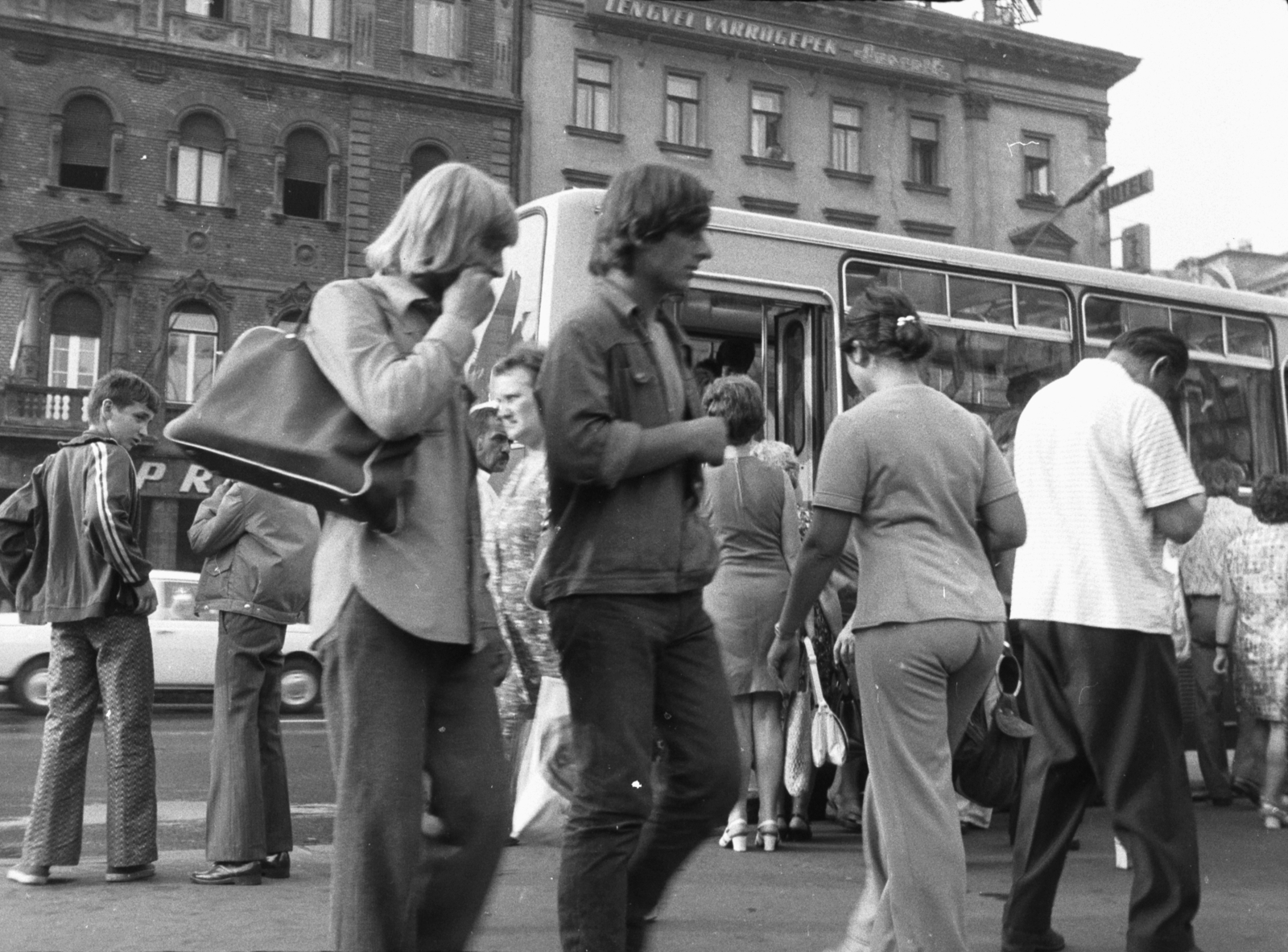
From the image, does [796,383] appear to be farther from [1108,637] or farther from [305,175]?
[305,175]

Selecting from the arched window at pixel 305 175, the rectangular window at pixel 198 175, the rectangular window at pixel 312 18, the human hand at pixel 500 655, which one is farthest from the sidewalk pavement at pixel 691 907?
the rectangular window at pixel 312 18

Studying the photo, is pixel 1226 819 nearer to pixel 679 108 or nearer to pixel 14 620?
pixel 14 620

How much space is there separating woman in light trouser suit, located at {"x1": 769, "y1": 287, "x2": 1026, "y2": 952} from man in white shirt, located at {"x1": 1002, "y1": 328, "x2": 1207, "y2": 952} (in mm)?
327

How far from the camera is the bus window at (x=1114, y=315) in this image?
391 inches

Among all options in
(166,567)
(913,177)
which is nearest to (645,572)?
(166,567)

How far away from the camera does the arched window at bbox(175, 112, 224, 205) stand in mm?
28359

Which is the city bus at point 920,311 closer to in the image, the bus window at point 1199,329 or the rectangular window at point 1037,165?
the bus window at point 1199,329

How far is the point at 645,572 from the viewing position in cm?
338

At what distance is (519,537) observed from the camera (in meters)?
5.50

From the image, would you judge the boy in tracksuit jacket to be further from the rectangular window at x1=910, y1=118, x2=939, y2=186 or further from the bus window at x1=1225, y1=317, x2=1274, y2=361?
the rectangular window at x1=910, y1=118, x2=939, y2=186

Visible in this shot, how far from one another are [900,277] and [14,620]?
411 inches

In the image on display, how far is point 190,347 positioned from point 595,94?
389 inches

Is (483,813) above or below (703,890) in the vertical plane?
above

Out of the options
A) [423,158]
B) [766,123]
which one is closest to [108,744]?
[423,158]
